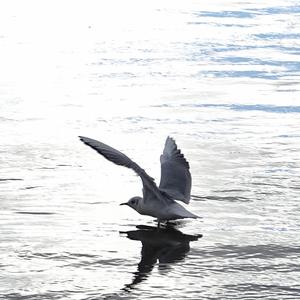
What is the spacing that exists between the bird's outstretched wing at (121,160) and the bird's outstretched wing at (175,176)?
35cm

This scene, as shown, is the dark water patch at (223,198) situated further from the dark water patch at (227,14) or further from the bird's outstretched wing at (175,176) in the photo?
the dark water patch at (227,14)

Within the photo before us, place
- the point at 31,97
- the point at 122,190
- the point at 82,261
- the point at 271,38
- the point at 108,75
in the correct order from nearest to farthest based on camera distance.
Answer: the point at 82,261 < the point at 122,190 < the point at 31,97 < the point at 108,75 < the point at 271,38

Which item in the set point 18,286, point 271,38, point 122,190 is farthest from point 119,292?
point 271,38

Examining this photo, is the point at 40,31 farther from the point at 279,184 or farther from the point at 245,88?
the point at 279,184

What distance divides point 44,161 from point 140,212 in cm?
257

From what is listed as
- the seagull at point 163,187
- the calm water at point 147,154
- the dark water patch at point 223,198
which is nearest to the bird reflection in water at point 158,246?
the calm water at point 147,154

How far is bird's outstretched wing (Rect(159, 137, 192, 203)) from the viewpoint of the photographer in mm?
9953

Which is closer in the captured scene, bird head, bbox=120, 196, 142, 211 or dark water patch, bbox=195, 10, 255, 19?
bird head, bbox=120, 196, 142, 211

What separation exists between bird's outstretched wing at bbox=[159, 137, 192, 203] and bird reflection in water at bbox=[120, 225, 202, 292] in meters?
0.30

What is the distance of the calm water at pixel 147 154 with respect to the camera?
8508 mm

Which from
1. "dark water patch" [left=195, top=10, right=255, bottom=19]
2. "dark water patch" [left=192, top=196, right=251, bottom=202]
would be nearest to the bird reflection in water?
"dark water patch" [left=192, top=196, right=251, bottom=202]

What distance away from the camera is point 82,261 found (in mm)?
8789

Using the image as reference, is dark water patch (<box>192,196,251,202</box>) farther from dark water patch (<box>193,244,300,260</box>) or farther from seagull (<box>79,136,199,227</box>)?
dark water patch (<box>193,244,300,260</box>)

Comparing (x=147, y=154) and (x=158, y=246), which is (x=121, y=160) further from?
(x=147, y=154)
